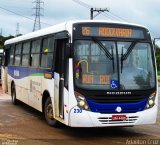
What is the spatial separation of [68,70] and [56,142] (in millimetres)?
1775

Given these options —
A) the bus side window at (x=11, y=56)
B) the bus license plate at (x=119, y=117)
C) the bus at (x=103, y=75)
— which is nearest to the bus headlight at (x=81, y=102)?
the bus at (x=103, y=75)

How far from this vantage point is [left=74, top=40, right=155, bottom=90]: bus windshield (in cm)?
1063

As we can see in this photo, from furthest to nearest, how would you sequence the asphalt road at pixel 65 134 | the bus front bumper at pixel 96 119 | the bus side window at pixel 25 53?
the bus side window at pixel 25 53, the bus front bumper at pixel 96 119, the asphalt road at pixel 65 134

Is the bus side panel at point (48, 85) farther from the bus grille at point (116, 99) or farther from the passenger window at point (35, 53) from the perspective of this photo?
the bus grille at point (116, 99)

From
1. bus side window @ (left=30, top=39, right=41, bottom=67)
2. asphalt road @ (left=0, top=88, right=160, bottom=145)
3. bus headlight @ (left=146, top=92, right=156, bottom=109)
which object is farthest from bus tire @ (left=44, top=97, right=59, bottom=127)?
bus headlight @ (left=146, top=92, right=156, bottom=109)

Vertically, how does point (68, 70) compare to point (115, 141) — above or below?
above

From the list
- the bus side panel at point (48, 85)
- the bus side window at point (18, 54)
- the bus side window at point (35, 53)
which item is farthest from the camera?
the bus side window at point (18, 54)

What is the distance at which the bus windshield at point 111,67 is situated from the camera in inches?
419

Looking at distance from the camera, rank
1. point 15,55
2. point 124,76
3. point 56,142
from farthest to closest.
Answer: point 15,55 < point 124,76 < point 56,142

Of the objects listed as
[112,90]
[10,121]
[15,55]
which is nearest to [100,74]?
[112,90]

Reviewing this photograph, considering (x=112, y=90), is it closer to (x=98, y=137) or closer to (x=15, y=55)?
(x=98, y=137)

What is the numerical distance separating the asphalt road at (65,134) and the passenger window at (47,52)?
1792 mm

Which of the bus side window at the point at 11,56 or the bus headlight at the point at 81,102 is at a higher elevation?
the bus side window at the point at 11,56

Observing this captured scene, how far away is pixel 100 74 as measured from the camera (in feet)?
35.0
